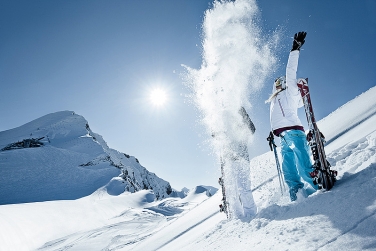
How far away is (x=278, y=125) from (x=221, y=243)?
6.79 ft

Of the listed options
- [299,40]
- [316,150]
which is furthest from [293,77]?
[316,150]

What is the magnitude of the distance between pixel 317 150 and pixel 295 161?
2.23 ft

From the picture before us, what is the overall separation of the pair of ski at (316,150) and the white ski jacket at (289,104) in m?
0.14

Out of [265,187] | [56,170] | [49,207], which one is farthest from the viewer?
[56,170]

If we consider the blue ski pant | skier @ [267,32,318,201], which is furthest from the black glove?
the blue ski pant

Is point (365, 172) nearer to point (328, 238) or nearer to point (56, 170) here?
point (328, 238)

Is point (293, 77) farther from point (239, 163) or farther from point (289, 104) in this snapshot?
point (239, 163)

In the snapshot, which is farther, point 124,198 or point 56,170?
point 56,170

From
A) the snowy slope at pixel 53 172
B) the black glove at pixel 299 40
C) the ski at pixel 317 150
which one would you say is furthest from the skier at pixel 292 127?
the snowy slope at pixel 53 172

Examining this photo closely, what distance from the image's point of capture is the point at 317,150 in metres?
3.20

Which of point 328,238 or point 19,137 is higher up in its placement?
point 19,137

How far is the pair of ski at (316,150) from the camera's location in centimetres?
281

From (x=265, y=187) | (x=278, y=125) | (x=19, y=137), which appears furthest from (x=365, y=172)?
(x=19, y=137)

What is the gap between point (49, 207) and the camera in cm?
2317
